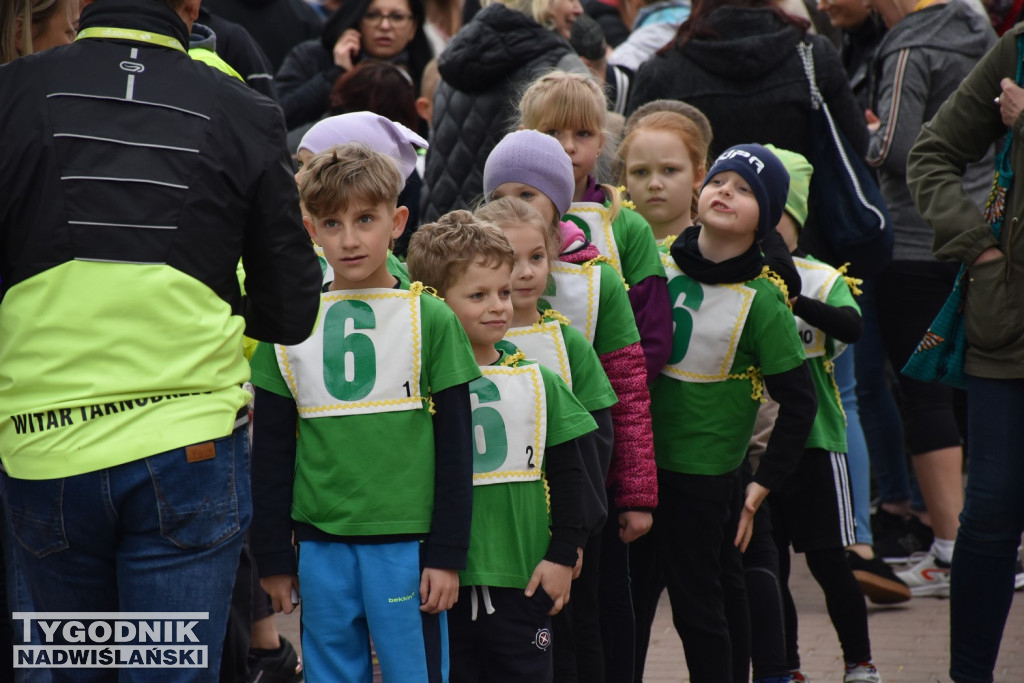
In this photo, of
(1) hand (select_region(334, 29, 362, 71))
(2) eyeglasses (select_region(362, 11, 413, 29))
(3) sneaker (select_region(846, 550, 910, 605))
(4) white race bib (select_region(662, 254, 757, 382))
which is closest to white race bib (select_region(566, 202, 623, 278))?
(4) white race bib (select_region(662, 254, 757, 382))

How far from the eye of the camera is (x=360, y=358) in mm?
3205

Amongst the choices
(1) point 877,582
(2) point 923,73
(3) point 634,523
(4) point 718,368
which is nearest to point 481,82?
(4) point 718,368

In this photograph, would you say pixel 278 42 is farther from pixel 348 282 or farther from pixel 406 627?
pixel 406 627

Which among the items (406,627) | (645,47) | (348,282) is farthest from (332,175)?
(645,47)

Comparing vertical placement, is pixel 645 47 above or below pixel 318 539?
above

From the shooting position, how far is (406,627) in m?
3.18

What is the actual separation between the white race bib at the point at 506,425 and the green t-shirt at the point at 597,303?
0.44m

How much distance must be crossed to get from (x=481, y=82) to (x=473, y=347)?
86.8 inches

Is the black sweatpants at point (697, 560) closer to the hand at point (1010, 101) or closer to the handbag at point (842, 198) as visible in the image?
the hand at point (1010, 101)

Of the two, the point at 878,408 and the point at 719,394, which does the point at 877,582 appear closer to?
the point at 878,408

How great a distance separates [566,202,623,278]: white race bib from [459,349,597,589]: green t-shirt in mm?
683

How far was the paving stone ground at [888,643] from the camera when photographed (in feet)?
16.1

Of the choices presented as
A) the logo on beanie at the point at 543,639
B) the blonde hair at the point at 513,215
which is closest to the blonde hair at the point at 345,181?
the blonde hair at the point at 513,215

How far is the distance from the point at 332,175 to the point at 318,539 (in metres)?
0.89
